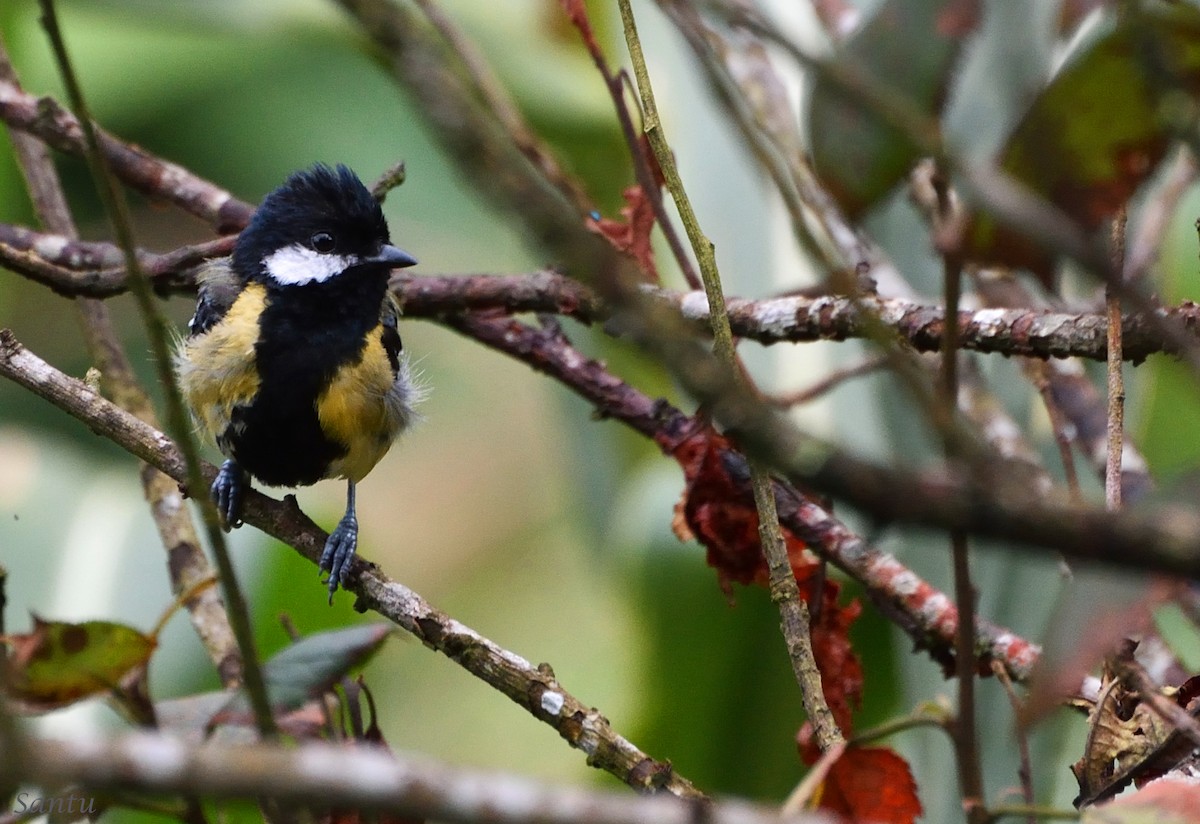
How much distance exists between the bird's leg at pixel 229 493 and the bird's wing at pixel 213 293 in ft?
0.84

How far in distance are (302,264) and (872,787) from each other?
4.25 ft

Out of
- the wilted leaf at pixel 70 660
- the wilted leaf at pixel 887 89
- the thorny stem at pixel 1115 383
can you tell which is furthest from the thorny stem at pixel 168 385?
the thorny stem at pixel 1115 383

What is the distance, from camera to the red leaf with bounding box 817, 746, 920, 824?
52.0 inches

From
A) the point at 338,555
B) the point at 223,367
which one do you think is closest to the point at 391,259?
the point at 223,367

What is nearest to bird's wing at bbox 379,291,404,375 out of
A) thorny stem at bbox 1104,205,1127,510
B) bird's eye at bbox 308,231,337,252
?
bird's eye at bbox 308,231,337,252

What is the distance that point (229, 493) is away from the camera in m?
1.93

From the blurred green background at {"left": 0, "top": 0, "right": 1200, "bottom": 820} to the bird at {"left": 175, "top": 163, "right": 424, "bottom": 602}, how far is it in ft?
0.76

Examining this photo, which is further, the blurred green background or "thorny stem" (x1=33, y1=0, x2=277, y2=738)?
the blurred green background

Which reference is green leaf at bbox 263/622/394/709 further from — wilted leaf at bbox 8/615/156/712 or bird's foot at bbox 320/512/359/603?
wilted leaf at bbox 8/615/156/712

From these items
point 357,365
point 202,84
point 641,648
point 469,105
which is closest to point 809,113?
point 469,105

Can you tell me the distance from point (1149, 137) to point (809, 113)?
0.23m

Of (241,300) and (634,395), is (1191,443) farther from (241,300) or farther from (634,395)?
(241,300)

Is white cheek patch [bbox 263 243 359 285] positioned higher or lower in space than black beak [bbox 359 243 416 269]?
lower

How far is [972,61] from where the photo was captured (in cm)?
241
